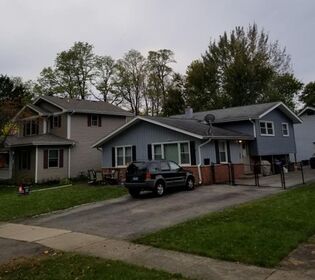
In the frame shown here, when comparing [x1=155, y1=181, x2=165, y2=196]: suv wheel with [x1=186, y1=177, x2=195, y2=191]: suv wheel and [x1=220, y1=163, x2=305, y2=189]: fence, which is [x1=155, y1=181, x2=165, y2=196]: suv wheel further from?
[x1=220, y1=163, x2=305, y2=189]: fence

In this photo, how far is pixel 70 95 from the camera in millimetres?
47469

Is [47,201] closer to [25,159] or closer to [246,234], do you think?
[246,234]

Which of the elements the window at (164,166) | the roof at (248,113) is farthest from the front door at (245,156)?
the window at (164,166)

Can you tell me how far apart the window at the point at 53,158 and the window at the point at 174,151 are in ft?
29.2

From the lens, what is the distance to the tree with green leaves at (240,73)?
42.3 meters

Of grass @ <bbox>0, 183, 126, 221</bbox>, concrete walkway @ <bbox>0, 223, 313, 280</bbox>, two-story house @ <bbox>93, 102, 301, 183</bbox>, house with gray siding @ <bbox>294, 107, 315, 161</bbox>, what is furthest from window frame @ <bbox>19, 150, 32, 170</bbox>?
house with gray siding @ <bbox>294, 107, 315, 161</bbox>

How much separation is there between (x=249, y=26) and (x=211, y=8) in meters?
31.7

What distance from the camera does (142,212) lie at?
1259cm

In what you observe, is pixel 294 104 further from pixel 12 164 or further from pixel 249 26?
pixel 12 164

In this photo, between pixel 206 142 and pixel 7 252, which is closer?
pixel 7 252

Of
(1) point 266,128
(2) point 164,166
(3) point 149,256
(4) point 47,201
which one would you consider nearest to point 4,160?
(4) point 47,201

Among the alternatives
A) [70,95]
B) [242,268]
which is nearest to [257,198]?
[242,268]

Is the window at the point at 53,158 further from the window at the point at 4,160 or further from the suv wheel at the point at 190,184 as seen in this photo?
the suv wheel at the point at 190,184

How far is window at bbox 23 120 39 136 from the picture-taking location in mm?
30462
